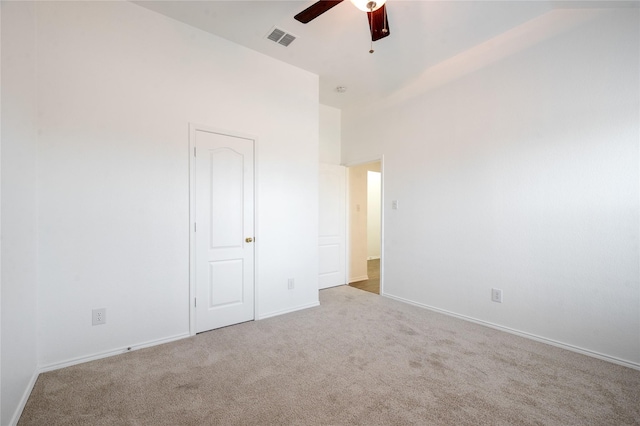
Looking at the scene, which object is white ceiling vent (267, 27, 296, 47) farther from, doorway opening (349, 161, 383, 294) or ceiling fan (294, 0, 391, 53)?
doorway opening (349, 161, 383, 294)

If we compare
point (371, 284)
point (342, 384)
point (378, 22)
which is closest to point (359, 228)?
point (371, 284)

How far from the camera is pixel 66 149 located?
2.28m

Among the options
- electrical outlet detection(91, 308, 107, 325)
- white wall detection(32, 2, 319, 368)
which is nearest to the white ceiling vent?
white wall detection(32, 2, 319, 368)

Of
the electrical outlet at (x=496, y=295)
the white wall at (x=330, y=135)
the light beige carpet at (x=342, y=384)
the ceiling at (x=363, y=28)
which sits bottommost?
the light beige carpet at (x=342, y=384)

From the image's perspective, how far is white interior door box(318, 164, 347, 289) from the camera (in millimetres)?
4703

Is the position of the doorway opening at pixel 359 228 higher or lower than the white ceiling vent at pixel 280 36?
lower

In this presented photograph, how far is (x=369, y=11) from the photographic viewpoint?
2078 mm

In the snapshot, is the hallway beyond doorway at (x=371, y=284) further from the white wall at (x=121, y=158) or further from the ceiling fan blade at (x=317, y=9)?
the ceiling fan blade at (x=317, y=9)

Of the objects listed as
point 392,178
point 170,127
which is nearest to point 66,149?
point 170,127

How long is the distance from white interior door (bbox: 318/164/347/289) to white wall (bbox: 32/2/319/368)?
61.4 inches

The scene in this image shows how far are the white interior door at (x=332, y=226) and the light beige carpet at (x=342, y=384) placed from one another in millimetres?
1837

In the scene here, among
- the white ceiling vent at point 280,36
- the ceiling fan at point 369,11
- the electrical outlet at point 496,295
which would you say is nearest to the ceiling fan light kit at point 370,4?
the ceiling fan at point 369,11

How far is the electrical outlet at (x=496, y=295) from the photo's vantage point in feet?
10.0

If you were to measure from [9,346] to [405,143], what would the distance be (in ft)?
13.8
